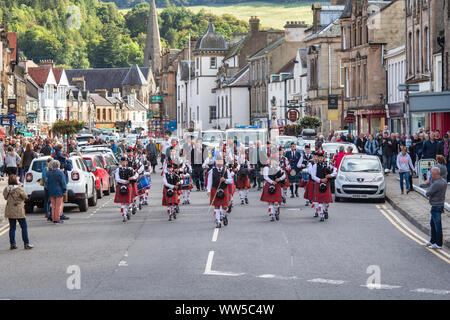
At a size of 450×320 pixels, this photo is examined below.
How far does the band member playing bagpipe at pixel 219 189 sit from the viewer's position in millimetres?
19391

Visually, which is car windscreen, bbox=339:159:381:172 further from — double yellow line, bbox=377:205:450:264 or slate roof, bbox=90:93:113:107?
slate roof, bbox=90:93:113:107

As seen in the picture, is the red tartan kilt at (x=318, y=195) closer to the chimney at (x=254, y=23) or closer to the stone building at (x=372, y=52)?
the stone building at (x=372, y=52)

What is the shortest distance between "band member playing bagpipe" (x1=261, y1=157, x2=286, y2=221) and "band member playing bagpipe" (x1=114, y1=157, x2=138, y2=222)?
3.41m

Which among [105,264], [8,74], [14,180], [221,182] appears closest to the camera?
[105,264]

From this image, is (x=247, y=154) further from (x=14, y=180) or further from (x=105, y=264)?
(x=105, y=264)

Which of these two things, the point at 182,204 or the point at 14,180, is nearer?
the point at 14,180

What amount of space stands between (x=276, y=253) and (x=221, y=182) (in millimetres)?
4332

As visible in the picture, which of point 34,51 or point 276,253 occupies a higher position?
point 34,51

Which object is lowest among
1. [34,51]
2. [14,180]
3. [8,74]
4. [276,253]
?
[276,253]

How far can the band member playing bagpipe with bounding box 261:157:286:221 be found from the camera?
825 inches

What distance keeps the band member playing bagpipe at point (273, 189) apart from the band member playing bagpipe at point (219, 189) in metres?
1.31

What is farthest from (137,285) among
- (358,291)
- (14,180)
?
(14,180)

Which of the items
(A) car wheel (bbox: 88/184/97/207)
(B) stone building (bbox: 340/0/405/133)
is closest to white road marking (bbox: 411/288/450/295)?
(A) car wheel (bbox: 88/184/97/207)

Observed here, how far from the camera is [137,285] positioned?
12117 mm
